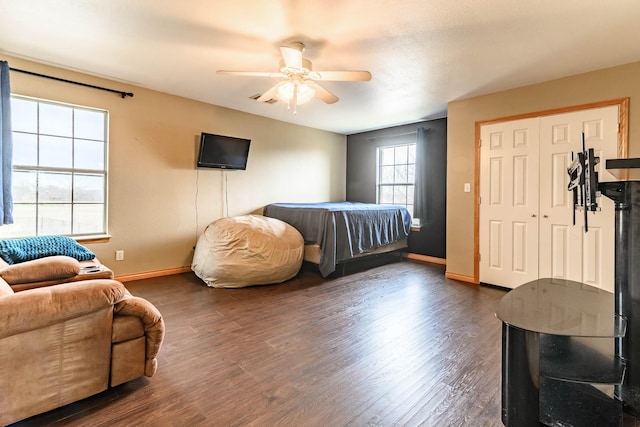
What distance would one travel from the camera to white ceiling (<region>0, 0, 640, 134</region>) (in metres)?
2.11

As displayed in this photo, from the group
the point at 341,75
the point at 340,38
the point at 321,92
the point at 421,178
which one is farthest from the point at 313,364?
the point at 421,178

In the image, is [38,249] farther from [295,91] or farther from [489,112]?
[489,112]

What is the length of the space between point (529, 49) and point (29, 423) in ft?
13.5

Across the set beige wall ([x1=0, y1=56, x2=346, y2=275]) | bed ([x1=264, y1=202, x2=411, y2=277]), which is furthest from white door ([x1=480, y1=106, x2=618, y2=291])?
beige wall ([x1=0, y1=56, x2=346, y2=275])

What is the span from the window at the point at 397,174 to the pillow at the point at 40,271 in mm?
4824

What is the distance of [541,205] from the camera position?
3418mm

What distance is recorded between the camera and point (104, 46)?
272cm

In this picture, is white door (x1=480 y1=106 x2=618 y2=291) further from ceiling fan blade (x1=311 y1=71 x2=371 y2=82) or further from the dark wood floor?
ceiling fan blade (x1=311 y1=71 x2=371 y2=82)

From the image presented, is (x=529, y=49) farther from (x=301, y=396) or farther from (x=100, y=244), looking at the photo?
(x=100, y=244)

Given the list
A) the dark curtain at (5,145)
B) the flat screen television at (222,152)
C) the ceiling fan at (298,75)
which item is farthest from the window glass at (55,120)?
the ceiling fan at (298,75)

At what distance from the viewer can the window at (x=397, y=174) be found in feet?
18.3

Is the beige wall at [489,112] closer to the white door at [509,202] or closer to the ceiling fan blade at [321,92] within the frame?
the white door at [509,202]

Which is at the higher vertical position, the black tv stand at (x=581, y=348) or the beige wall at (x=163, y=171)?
the beige wall at (x=163, y=171)

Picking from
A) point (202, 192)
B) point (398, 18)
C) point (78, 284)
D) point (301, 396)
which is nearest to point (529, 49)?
point (398, 18)
